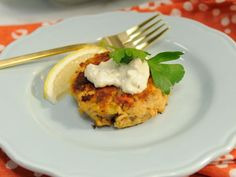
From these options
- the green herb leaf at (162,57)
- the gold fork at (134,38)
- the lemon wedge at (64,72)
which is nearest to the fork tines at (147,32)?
the gold fork at (134,38)

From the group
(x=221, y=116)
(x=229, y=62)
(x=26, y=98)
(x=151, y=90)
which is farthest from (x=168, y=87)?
(x=26, y=98)

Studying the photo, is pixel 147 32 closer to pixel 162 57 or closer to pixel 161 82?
pixel 162 57

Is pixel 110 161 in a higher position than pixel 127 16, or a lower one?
lower

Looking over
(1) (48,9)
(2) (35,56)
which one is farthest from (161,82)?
(1) (48,9)

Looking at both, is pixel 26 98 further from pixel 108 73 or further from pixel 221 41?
pixel 221 41

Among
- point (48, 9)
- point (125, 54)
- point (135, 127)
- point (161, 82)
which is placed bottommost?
point (135, 127)

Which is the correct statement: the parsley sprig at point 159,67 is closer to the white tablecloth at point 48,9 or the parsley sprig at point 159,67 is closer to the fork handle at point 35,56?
the fork handle at point 35,56
